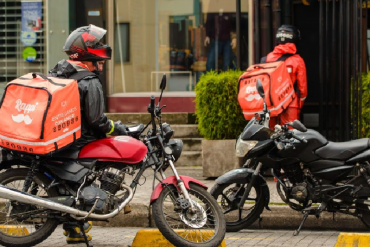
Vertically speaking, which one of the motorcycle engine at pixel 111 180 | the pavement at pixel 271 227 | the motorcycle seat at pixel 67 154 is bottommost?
the pavement at pixel 271 227

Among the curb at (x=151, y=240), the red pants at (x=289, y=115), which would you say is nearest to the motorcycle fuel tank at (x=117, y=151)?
the curb at (x=151, y=240)

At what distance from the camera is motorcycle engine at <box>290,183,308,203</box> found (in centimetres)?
751

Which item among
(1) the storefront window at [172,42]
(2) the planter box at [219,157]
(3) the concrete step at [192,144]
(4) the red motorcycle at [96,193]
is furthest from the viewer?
(1) the storefront window at [172,42]

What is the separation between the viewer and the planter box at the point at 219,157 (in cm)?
1048

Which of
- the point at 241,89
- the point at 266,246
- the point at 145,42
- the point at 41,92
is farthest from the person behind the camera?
the point at 145,42

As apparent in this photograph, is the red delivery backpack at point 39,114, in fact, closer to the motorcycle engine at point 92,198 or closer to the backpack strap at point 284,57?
the motorcycle engine at point 92,198

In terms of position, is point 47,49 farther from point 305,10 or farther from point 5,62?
point 305,10

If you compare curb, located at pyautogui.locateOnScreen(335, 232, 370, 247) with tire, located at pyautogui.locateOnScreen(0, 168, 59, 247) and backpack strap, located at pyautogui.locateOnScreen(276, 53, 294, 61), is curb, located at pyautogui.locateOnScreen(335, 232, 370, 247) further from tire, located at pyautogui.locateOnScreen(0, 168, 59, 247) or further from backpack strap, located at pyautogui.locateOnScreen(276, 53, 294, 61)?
backpack strap, located at pyautogui.locateOnScreen(276, 53, 294, 61)

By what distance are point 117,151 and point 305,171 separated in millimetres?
2047

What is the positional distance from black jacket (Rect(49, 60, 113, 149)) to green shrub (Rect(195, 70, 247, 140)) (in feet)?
12.5

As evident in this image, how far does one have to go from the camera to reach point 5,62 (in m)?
13.6

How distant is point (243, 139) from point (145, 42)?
621 centimetres

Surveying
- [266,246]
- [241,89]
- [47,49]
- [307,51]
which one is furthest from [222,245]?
[47,49]

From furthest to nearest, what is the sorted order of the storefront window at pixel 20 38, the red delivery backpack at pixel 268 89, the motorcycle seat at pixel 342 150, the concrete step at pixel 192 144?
1. the storefront window at pixel 20 38
2. the concrete step at pixel 192 144
3. the red delivery backpack at pixel 268 89
4. the motorcycle seat at pixel 342 150
